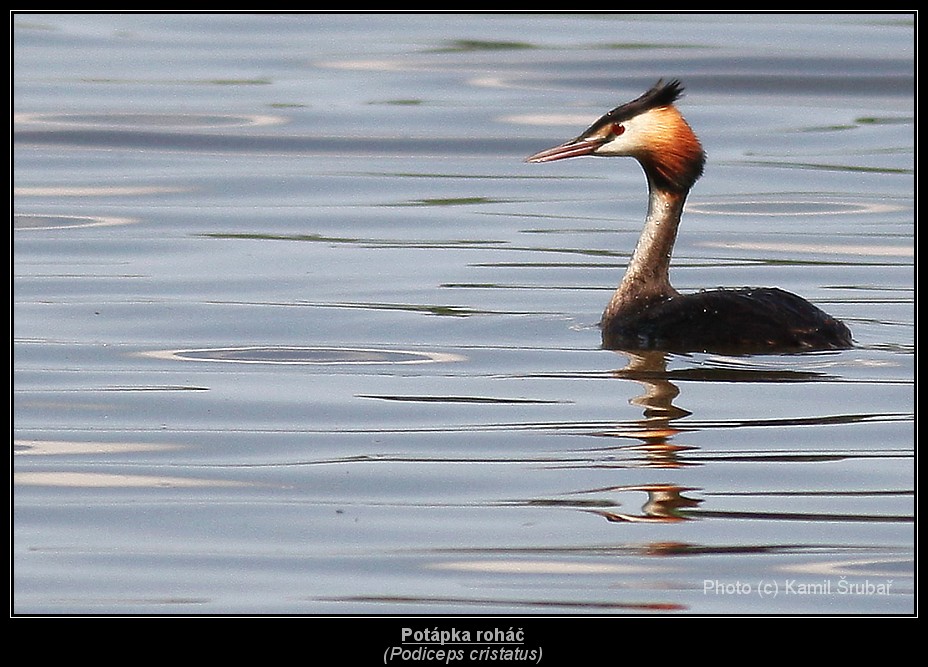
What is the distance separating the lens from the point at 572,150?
9.66 m

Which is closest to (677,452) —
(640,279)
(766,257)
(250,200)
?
(640,279)

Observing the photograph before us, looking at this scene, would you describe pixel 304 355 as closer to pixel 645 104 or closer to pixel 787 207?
pixel 645 104

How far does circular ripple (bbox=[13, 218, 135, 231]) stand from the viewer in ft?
43.3

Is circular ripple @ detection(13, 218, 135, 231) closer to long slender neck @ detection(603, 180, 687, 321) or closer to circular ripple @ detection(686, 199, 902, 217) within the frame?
circular ripple @ detection(686, 199, 902, 217)

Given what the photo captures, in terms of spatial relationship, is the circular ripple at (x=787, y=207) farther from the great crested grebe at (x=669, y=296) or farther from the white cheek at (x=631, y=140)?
the white cheek at (x=631, y=140)

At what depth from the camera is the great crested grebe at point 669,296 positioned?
8.98 metres

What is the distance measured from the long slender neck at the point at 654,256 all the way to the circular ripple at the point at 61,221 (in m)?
4.56

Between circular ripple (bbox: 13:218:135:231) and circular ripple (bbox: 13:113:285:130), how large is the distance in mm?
3961

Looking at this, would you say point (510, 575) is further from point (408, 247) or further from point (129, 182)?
point (129, 182)

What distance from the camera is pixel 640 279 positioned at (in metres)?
9.74

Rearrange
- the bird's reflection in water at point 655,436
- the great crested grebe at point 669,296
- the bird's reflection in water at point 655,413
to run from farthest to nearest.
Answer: the great crested grebe at point 669,296
the bird's reflection in water at point 655,413
the bird's reflection in water at point 655,436

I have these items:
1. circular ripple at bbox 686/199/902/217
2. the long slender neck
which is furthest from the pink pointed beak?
circular ripple at bbox 686/199/902/217

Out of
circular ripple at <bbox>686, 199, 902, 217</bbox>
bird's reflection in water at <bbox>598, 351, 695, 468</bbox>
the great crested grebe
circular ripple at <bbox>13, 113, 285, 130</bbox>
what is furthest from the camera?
circular ripple at <bbox>13, 113, 285, 130</bbox>

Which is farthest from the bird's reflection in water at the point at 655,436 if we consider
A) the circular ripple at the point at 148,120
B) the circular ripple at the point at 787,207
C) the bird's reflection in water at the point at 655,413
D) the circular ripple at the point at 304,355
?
the circular ripple at the point at 148,120
